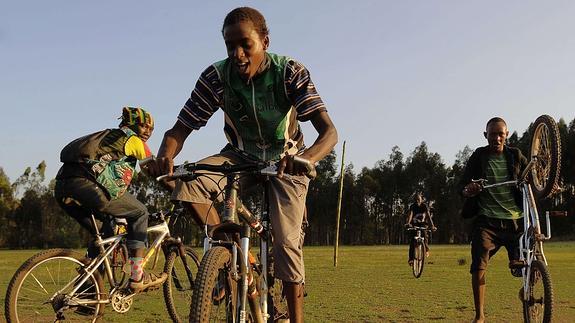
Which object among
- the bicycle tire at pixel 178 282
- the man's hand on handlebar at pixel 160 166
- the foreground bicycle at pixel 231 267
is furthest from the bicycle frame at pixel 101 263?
the man's hand on handlebar at pixel 160 166

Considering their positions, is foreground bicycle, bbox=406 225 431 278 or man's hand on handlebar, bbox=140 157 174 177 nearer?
man's hand on handlebar, bbox=140 157 174 177

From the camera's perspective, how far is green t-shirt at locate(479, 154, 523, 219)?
7.03 meters

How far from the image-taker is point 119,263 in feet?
20.8

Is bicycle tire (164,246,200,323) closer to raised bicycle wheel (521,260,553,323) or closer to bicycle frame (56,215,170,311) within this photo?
bicycle frame (56,215,170,311)

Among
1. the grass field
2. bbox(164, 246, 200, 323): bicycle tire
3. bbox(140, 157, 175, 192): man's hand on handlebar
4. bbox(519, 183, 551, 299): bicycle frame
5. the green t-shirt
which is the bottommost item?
the grass field

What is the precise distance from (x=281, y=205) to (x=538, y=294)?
10.8 feet

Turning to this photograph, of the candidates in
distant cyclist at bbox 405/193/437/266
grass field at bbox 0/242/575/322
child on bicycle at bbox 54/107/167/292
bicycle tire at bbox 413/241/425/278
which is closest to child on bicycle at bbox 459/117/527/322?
grass field at bbox 0/242/575/322

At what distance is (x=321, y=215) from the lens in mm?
91250

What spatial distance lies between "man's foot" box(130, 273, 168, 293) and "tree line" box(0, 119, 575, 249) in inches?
2867

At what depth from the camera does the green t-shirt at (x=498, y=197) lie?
7.03 m

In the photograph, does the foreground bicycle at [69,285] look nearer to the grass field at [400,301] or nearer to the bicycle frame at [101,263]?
the bicycle frame at [101,263]

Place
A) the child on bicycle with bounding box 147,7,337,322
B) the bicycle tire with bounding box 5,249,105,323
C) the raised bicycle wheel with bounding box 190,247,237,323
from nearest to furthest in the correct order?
the raised bicycle wheel with bounding box 190,247,237,323
the child on bicycle with bounding box 147,7,337,322
the bicycle tire with bounding box 5,249,105,323

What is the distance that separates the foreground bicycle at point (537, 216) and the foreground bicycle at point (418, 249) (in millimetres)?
7656

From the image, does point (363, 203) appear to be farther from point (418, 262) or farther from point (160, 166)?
point (160, 166)
